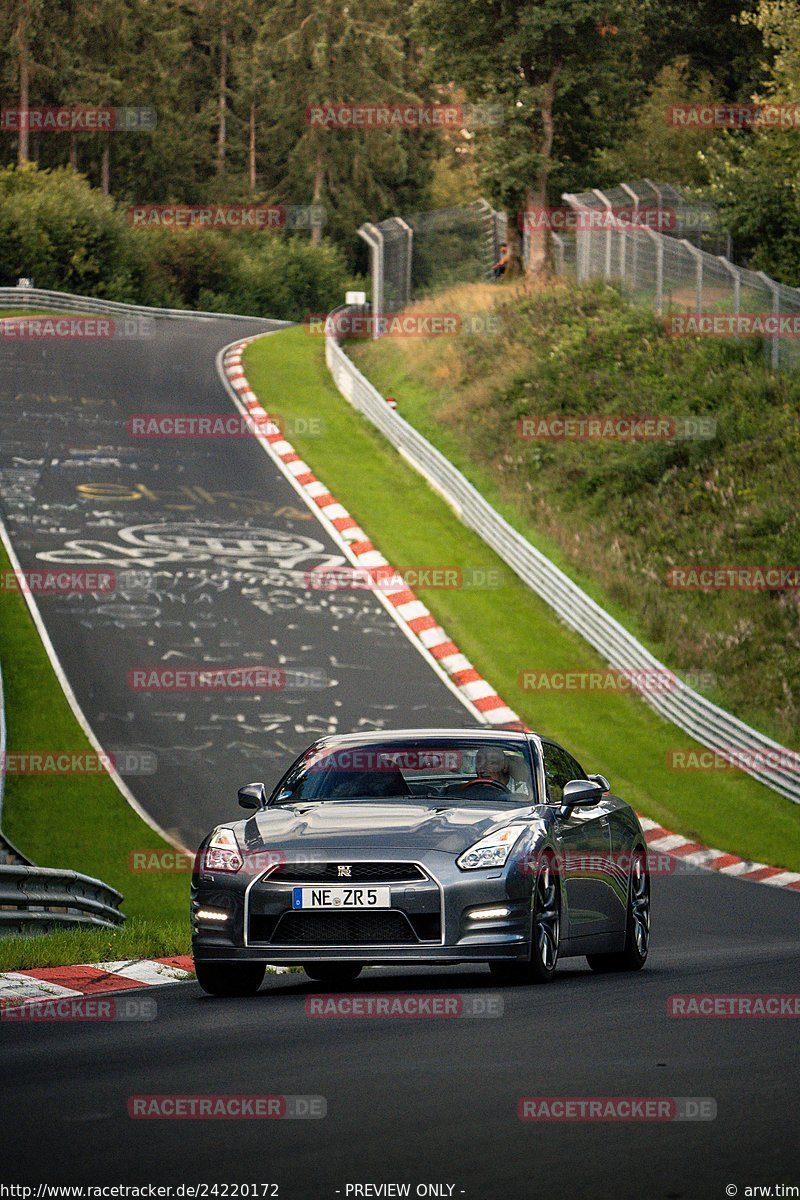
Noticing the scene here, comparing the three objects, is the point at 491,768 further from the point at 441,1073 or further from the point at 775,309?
the point at 775,309

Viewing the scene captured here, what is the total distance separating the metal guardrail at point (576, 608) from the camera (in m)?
23.2

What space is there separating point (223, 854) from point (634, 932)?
288 centimetres

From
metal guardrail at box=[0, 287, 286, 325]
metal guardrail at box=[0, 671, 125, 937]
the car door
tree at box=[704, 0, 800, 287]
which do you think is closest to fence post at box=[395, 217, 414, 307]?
tree at box=[704, 0, 800, 287]

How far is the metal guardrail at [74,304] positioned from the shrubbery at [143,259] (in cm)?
217

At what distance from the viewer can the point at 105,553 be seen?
29.9 m

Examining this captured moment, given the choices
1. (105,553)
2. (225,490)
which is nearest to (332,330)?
(225,490)

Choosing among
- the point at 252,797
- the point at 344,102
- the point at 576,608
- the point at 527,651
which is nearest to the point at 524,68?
the point at 576,608

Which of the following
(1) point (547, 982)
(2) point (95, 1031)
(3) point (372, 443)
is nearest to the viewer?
(2) point (95, 1031)

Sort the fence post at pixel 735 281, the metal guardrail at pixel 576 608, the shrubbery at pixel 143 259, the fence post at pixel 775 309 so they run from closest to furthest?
the metal guardrail at pixel 576 608
the fence post at pixel 775 309
the fence post at pixel 735 281
the shrubbery at pixel 143 259

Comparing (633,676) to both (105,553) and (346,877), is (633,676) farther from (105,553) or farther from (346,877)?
(346,877)

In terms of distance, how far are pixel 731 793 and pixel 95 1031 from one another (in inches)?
613

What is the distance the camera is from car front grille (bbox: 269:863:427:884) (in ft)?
30.2

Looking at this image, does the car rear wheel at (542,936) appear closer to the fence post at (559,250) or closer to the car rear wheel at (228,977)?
the car rear wheel at (228,977)

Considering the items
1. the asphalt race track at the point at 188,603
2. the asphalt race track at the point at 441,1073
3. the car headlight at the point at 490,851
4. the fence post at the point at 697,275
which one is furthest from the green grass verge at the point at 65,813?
the fence post at the point at 697,275
